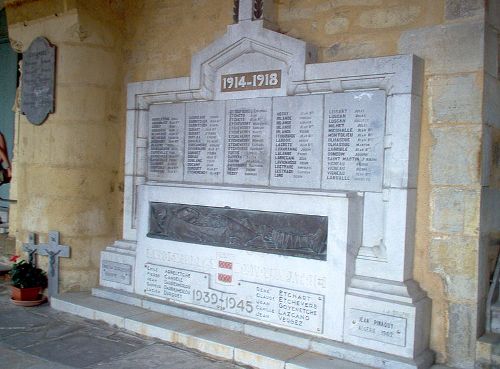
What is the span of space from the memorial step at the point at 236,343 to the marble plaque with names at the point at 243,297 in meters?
0.13

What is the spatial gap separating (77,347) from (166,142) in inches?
83.2

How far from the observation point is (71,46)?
5.54 meters

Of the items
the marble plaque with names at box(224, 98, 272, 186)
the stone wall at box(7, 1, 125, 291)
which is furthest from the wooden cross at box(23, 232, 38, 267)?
the marble plaque with names at box(224, 98, 272, 186)

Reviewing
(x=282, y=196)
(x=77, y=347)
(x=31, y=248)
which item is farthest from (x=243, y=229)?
(x=31, y=248)

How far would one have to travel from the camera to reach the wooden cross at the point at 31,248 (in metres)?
5.75

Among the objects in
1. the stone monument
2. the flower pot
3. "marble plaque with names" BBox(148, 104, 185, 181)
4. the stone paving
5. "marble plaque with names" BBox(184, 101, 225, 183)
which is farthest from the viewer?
the flower pot

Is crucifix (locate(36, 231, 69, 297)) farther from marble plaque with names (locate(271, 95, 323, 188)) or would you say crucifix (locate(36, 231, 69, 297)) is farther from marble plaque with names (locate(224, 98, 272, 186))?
marble plaque with names (locate(271, 95, 323, 188))

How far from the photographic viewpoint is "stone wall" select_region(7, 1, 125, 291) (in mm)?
5551

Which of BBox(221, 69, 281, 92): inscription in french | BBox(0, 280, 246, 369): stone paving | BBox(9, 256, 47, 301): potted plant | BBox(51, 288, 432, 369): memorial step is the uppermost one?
BBox(221, 69, 281, 92): inscription in french

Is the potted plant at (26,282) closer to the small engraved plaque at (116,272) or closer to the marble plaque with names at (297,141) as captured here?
the small engraved plaque at (116,272)

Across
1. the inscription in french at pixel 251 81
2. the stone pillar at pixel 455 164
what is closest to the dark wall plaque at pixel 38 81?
the inscription in french at pixel 251 81

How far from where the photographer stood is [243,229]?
177 inches

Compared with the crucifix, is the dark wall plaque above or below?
above

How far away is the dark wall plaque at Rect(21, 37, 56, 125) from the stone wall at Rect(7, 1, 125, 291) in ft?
0.28
